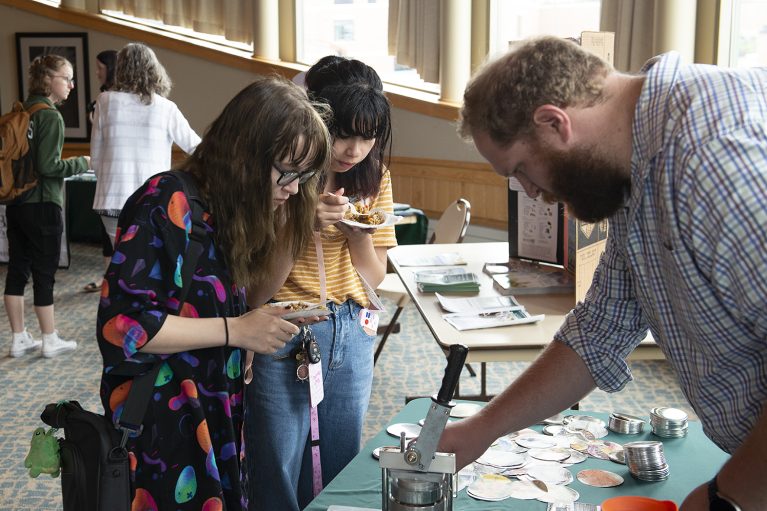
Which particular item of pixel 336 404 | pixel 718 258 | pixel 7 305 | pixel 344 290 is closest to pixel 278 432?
pixel 336 404

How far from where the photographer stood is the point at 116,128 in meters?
5.13

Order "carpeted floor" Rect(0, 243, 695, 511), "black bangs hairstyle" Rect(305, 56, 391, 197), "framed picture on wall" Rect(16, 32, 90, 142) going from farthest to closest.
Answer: "framed picture on wall" Rect(16, 32, 90, 142)
"carpeted floor" Rect(0, 243, 695, 511)
"black bangs hairstyle" Rect(305, 56, 391, 197)

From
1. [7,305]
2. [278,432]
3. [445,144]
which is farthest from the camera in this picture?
[445,144]

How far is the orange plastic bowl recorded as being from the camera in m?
1.57

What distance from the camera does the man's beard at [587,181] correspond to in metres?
1.28

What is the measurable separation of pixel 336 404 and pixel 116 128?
11.0 ft

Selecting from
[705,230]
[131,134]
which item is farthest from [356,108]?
[131,134]

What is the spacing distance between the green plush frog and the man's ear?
3.88 ft

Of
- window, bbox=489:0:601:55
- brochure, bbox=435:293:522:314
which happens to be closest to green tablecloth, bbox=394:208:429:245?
window, bbox=489:0:601:55

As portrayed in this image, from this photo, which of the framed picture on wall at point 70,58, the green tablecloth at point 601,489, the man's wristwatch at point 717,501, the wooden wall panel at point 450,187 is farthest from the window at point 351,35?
the man's wristwatch at point 717,501

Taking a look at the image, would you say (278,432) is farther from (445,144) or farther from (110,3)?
(110,3)

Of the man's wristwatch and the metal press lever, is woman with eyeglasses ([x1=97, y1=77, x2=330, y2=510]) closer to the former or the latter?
the metal press lever

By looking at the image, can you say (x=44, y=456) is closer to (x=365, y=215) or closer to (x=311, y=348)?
(x=311, y=348)

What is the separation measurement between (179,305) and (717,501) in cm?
107
